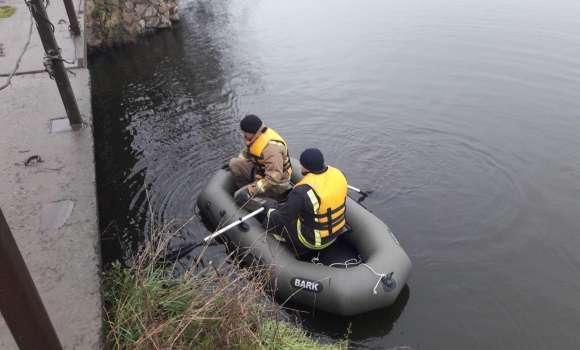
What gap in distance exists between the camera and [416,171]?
741 centimetres

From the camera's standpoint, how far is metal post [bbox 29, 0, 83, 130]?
4.98 m

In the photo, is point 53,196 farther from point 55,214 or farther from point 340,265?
point 340,265

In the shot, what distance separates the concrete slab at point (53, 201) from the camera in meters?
3.38

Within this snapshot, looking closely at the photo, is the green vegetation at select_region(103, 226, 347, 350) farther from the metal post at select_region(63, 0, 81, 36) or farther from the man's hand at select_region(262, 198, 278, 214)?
the metal post at select_region(63, 0, 81, 36)

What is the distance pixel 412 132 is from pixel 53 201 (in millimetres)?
6204

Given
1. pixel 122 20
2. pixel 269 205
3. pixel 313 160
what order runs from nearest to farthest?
pixel 313 160 → pixel 269 205 → pixel 122 20

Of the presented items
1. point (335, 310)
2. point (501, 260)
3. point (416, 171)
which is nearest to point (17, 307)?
point (335, 310)

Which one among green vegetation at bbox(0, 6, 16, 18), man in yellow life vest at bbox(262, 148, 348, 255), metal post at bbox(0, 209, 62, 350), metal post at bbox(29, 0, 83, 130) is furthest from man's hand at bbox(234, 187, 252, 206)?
green vegetation at bbox(0, 6, 16, 18)

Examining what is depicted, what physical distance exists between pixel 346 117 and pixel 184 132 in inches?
124

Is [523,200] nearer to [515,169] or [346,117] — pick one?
[515,169]

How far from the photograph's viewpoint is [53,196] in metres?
4.58

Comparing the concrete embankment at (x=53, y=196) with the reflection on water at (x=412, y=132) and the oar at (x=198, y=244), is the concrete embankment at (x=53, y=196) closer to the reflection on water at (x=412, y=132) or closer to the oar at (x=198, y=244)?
the reflection on water at (x=412, y=132)

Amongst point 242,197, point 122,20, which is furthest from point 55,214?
point 122,20

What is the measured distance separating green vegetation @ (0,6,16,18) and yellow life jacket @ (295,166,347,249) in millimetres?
8167
